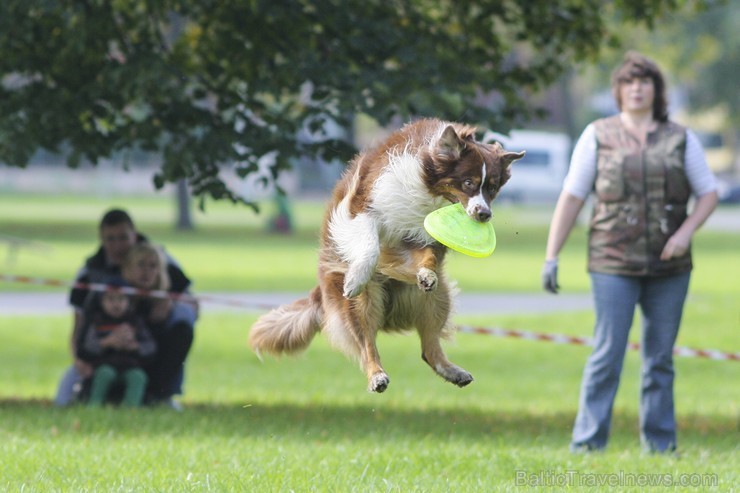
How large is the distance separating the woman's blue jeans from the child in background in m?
3.32

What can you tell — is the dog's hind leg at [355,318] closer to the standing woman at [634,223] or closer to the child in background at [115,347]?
the standing woman at [634,223]

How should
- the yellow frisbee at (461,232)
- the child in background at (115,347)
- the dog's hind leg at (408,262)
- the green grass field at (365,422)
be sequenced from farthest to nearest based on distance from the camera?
the child in background at (115,347) → the green grass field at (365,422) → the dog's hind leg at (408,262) → the yellow frisbee at (461,232)

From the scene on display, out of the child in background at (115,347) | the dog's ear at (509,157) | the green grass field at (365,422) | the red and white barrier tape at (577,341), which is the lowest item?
the green grass field at (365,422)

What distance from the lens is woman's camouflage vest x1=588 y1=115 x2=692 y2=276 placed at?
730cm

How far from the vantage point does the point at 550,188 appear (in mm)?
60062

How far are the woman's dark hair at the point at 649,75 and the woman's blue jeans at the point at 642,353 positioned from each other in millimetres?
976

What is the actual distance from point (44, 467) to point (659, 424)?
359 centimetres

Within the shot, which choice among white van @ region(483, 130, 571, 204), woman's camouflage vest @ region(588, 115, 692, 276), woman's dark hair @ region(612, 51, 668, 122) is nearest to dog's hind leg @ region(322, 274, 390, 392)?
woman's camouflage vest @ region(588, 115, 692, 276)

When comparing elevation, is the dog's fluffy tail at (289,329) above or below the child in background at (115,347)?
above

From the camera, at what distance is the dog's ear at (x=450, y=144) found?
15.5 ft

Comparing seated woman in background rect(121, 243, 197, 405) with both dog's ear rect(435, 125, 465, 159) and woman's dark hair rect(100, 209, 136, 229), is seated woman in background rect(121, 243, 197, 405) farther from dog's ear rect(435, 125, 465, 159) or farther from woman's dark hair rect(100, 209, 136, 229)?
dog's ear rect(435, 125, 465, 159)

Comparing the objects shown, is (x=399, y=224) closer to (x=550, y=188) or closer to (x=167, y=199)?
(x=550, y=188)

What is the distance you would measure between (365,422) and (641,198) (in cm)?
265

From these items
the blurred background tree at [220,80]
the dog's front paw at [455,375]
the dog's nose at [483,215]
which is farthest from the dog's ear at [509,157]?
the blurred background tree at [220,80]
